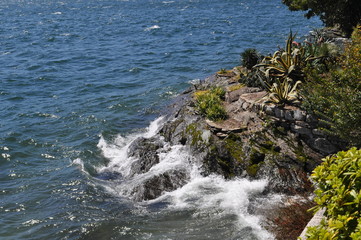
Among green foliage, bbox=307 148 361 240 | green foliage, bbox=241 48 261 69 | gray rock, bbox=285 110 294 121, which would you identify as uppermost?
green foliage, bbox=307 148 361 240

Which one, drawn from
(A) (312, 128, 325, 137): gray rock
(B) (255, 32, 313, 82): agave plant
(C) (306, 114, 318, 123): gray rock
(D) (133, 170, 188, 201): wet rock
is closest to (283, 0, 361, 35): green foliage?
(B) (255, 32, 313, 82): agave plant

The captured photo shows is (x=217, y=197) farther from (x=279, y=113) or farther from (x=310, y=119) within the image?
(x=310, y=119)

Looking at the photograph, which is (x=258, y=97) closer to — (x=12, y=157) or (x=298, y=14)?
(x=12, y=157)

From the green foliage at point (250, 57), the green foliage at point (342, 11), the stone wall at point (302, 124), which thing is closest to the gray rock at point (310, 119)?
the stone wall at point (302, 124)

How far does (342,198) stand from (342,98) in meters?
6.52

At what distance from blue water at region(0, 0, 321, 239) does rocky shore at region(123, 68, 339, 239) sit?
1.23 m

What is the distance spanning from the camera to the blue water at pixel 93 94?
12406mm

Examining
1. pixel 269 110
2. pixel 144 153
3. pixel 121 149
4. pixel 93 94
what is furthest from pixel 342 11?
pixel 93 94

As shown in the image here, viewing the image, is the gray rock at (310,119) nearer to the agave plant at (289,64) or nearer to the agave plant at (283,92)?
the agave plant at (283,92)

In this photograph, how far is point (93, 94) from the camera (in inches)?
1004

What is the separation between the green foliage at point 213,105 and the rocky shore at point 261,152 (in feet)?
0.84

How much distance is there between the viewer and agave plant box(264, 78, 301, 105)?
13.4m

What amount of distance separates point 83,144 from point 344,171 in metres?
14.8

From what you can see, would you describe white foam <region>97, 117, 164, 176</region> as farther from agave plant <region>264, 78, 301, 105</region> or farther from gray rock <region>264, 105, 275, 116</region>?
agave plant <region>264, 78, 301, 105</region>
